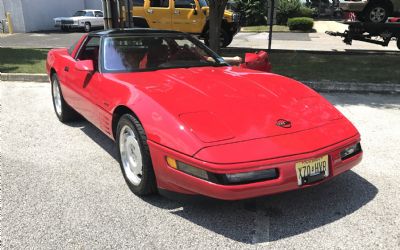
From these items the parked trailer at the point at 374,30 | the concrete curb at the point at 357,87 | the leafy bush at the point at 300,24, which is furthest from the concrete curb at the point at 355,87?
the leafy bush at the point at 300,24

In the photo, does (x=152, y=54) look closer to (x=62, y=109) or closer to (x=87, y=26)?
(x=62, y=109)

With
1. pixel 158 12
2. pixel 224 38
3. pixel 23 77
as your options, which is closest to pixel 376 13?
pixel 224 38

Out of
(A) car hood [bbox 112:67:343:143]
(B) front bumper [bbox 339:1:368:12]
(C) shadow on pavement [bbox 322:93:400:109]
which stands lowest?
(C) shadow on pavement [bbox 322:93:400:109]

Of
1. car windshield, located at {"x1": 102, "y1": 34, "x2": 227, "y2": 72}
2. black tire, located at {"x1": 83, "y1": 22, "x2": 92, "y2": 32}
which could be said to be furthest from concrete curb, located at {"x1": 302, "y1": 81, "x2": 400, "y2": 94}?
black tire, located at {"x1": 83, "y1": 22, "x2": 92, "y2": 32}

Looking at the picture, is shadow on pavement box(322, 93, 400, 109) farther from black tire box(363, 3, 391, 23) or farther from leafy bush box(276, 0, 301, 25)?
leafy bush box(276, 0, 301, 25)

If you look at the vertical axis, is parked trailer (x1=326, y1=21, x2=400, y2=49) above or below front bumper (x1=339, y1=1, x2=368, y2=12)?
below

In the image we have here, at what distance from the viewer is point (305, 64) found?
9984mm

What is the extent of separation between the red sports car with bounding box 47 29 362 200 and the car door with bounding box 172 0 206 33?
10447 mm

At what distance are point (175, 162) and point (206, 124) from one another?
14.4 inches

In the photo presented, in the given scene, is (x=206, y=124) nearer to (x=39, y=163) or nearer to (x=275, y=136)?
(x=275, y=136)

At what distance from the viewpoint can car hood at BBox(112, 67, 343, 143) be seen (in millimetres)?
2914

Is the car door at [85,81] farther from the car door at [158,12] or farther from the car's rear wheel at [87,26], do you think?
the car's rear wheel at [87,26]

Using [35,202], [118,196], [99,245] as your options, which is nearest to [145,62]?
[118,196]

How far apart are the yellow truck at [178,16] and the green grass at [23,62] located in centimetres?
386
